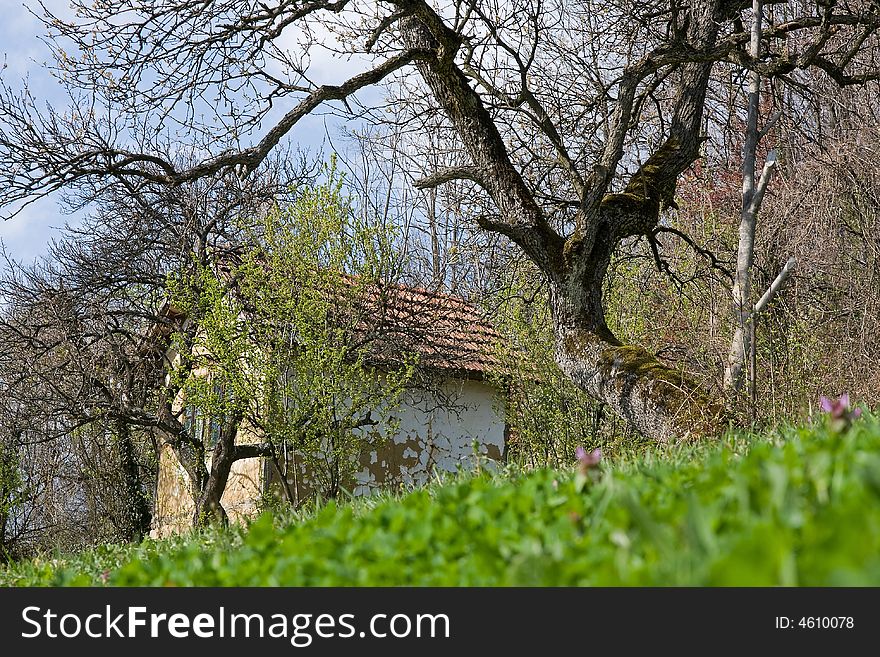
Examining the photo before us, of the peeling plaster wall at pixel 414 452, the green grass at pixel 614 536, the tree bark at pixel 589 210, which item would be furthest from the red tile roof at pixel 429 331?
the green grass at pixel 614 536

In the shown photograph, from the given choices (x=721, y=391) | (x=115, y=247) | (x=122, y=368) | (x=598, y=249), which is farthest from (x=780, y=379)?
(x=122, y=368)

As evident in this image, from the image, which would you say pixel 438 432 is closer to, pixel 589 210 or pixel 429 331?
pixel 429 331

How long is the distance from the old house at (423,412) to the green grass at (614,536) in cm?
834

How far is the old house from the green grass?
834 cm

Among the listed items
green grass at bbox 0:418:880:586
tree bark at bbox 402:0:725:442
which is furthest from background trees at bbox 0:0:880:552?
green grass at bbox 0:418:880:586

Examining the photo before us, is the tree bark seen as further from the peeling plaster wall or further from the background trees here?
the peeling plaster wall

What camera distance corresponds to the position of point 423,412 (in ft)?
45.6

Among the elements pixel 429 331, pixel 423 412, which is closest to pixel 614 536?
pixel 429 331

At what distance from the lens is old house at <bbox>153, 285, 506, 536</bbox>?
11742 millimetres

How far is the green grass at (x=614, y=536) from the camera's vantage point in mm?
1351

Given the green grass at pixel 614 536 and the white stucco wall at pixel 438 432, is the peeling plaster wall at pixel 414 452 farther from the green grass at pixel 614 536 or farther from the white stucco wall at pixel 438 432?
the green grass at pixel 614 536

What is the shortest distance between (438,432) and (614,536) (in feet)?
41.2

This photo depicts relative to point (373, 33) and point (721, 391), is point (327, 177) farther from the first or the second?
point (721, 391)
